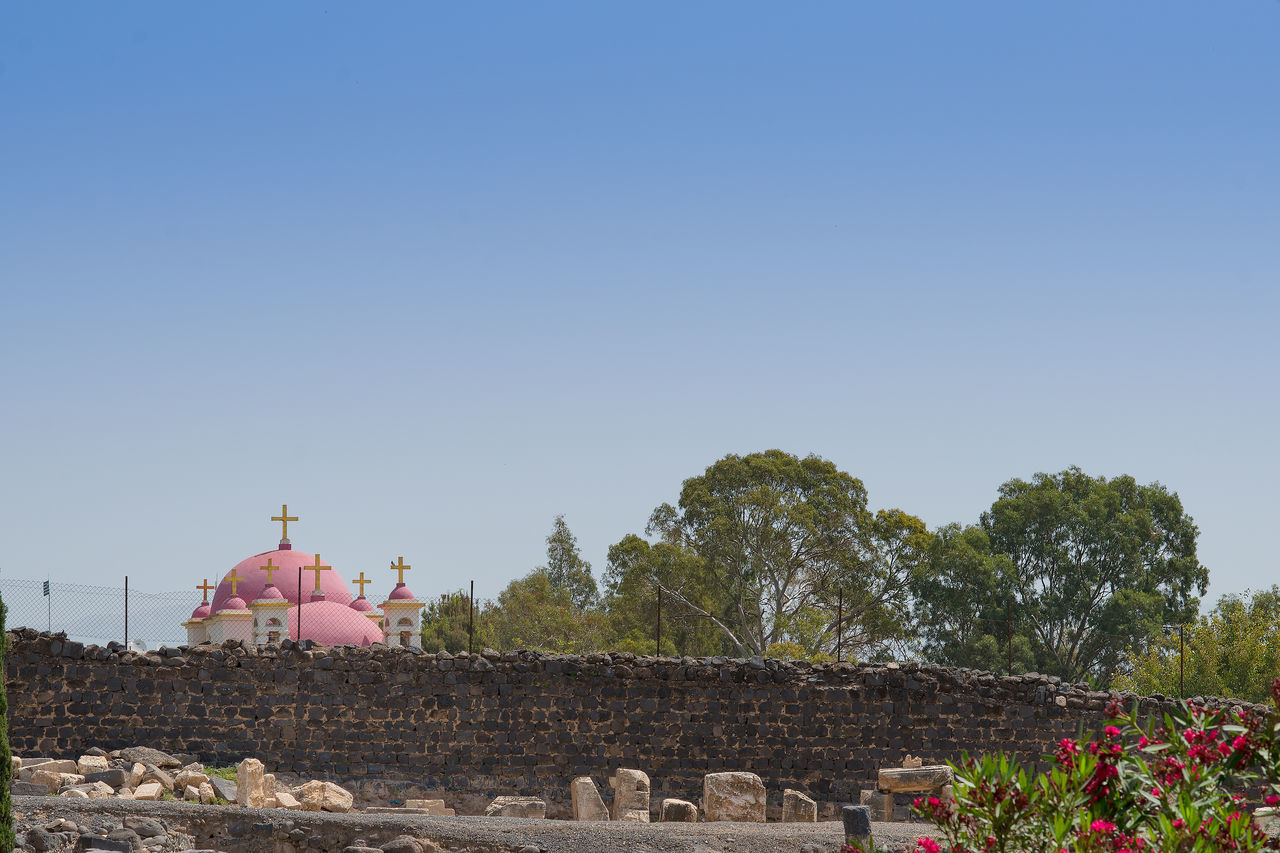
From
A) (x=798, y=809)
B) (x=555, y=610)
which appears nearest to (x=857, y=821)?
(x=798, y=809)

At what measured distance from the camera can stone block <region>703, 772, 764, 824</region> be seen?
44.9 ft

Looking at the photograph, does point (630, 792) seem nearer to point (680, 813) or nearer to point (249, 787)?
point (680, 813)

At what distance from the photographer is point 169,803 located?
465 inches

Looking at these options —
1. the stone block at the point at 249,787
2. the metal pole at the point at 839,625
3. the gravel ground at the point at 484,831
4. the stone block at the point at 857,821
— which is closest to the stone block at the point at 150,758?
the stone block at the point at 249,787

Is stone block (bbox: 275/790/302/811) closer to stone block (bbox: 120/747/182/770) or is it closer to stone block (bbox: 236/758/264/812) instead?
stone block (bbox: 236/758/264/812)

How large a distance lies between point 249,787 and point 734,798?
16.3ft

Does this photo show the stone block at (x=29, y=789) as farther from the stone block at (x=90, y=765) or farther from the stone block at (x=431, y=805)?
the stone block at (x=431, y=805)

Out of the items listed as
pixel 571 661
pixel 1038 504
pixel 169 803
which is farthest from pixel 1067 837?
pixel 1038 504

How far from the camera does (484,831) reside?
11.0 metres

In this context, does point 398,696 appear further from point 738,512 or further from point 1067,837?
point 738,512

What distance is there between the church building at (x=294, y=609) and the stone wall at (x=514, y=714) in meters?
9.84

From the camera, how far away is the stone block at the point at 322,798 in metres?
13.6

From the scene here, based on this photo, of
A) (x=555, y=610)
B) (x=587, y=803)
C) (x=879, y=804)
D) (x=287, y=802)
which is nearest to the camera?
(x=287, y=802)

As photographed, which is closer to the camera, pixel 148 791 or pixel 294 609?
pixel 148 791
